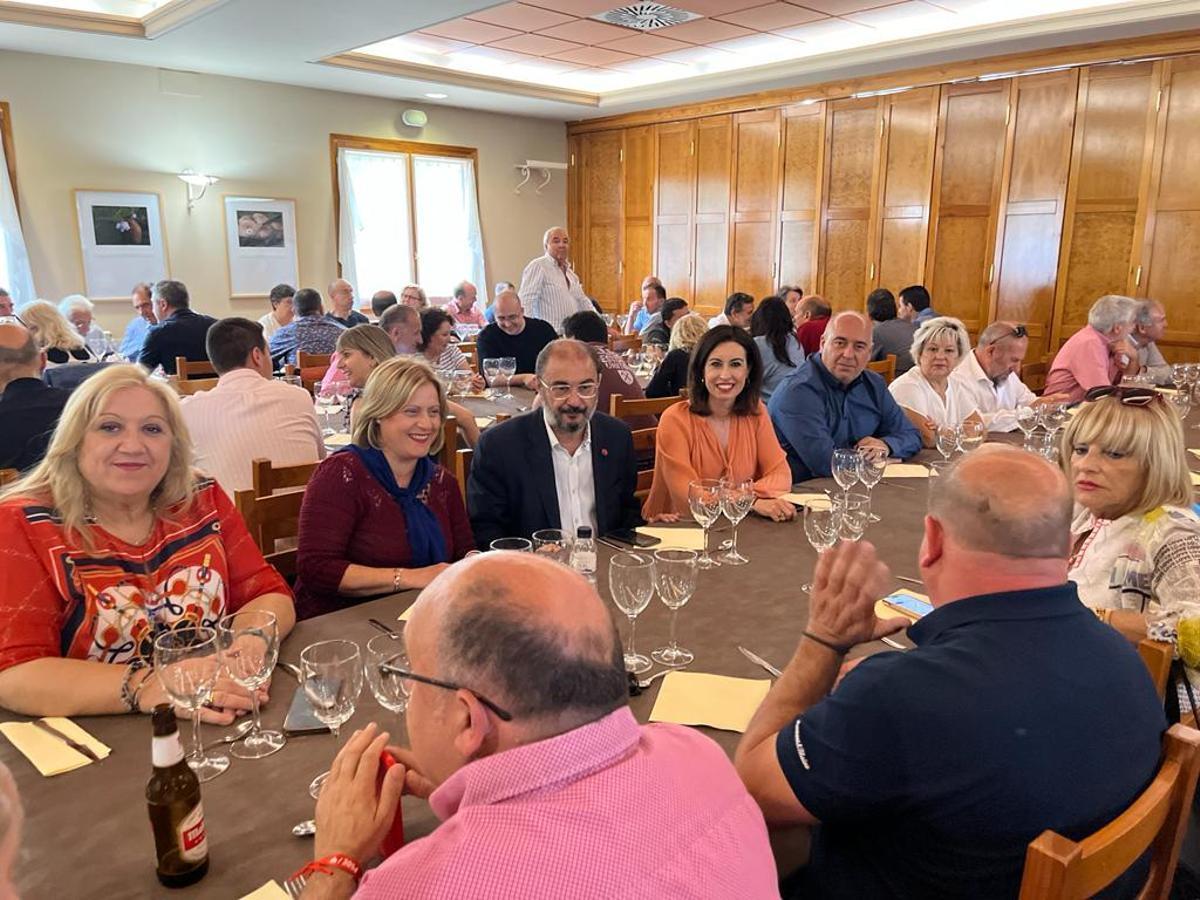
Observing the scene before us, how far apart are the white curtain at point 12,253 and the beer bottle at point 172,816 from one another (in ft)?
27.2

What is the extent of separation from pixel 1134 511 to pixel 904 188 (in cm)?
734

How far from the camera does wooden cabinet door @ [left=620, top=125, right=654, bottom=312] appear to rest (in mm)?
10867

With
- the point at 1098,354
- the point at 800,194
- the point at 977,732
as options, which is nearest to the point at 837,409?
the point at 1098,354

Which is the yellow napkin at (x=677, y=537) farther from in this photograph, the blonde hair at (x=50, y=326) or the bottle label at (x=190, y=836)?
the blonde hair at (x=50, y=326)

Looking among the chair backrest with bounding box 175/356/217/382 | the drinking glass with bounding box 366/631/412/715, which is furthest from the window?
the drinking glass with bounding box 366/631/412/715

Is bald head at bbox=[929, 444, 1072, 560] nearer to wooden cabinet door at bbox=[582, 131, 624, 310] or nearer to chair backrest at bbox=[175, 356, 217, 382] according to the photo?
chair backrest at bbox=[175, 356, 217, 382]

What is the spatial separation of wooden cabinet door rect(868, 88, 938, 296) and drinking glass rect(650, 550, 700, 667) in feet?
25.2

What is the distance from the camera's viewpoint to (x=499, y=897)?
79 centimetres

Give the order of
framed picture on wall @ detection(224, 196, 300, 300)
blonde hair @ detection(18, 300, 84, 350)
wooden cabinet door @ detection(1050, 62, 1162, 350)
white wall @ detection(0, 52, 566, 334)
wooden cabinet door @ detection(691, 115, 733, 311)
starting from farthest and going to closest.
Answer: wooden cabinet door @ detection(691, 115, 733, 311) → framed picture on wall @ detection(224, 196, 300, 300) → white wall @ detection(0, 52, 566, 334) → wooden cabinet door @ detection(1050, 62, 1162, 350) → blonde hair @ detection(18, 300, 84, 350)

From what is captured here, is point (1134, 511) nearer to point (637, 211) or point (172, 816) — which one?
point (172, 816)

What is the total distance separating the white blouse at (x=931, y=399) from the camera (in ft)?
14.9

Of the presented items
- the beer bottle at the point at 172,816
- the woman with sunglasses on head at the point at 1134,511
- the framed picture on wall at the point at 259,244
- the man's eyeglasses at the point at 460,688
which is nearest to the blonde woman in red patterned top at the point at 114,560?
the beer bottle at the point at 172,816

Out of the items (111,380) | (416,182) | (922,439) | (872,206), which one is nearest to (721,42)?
(872,206)

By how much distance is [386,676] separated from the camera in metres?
1.45
